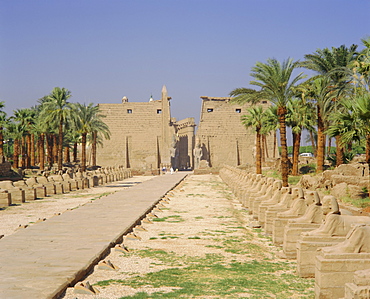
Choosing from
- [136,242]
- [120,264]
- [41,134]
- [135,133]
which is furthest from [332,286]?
[135,133]

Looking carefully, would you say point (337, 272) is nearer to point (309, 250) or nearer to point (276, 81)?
point (309, 250)

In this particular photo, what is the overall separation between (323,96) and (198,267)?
20.4m

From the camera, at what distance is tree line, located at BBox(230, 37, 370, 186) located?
19859 mm

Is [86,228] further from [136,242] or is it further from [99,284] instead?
[99,284]

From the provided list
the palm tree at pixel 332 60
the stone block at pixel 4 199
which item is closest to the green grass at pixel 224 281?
the stone block at pixel 4 199

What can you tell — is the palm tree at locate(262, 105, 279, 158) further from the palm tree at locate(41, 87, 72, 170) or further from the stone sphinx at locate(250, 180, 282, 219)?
the stone sphinx at locate(250, 180, 282, 219)

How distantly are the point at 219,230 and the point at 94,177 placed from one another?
66.3ft

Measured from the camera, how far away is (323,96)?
26594 millimetres

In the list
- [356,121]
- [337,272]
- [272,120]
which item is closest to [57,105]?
[272,120]

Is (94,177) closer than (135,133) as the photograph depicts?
Yes

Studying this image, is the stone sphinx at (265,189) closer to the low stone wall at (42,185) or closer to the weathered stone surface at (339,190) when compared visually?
the weathered stone surface at (339,190)

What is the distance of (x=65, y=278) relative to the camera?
21.8 ft

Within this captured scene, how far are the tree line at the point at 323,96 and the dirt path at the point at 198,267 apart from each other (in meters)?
8.08

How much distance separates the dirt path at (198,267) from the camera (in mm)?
6551
